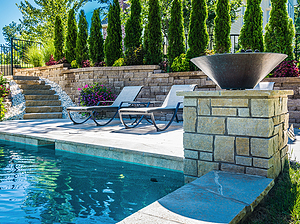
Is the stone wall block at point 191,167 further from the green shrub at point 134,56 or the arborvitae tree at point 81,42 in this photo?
the arborvitae tree at point 81,42

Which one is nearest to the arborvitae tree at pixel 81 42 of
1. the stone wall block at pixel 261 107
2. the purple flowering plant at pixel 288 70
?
the purple flowering plant at pixel 288 70

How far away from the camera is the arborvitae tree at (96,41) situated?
870cm

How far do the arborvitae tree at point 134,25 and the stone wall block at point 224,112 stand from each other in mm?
6007

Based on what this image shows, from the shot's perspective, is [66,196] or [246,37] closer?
[66,196]

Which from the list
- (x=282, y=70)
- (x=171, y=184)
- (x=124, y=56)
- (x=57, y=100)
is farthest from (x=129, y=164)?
(x=57, y=100)

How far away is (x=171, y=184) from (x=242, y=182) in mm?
792

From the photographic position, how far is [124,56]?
8.00m

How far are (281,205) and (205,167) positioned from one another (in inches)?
26.8

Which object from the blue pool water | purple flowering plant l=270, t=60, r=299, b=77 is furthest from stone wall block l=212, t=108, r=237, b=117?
purple flowering plant l=270, t=60, r=299, b=77

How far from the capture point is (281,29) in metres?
6.04

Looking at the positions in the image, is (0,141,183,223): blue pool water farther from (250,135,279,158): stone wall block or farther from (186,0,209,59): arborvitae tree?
(186,0,209,59): arborvitae tree

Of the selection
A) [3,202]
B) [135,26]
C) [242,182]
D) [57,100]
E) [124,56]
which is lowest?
[3,202]

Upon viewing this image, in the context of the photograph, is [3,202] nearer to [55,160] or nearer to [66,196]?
[66,196]

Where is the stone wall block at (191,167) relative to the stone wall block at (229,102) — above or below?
below
